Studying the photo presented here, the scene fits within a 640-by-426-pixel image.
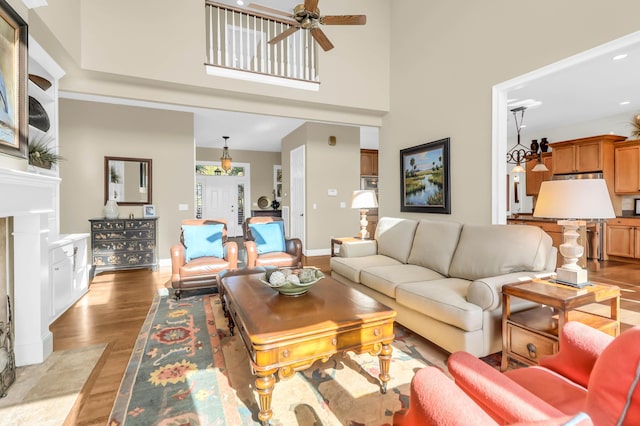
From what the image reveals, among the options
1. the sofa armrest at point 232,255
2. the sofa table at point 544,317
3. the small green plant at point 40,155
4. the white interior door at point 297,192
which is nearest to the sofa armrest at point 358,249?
the sofa armrest at point 232,255

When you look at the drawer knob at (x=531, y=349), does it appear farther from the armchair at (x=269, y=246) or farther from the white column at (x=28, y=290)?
the white column at (x=28, y=290)

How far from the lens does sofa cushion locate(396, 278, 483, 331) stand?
2.04 meters

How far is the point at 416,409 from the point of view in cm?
90

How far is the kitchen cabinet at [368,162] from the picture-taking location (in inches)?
329

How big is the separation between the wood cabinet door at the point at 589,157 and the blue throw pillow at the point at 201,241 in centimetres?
705

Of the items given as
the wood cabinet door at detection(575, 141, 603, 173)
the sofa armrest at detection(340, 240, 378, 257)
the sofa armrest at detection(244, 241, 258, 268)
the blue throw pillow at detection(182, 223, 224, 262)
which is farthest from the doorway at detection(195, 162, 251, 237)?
the wood cabinet door at detection(575, 141, 603, 173)

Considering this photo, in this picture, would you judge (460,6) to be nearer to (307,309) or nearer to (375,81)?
(375,81)

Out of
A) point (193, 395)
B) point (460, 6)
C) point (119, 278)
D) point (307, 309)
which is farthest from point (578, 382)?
point (119, 278)

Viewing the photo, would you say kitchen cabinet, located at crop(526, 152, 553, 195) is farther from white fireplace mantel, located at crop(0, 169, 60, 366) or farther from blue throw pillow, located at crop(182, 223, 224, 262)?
white fireplace mantel, located at crop(0, 169, 60, 366)

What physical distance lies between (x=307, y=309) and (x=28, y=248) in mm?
2094

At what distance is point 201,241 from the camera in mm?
3943

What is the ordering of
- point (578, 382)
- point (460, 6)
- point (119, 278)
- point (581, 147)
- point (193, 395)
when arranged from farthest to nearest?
1. point (581, 147)
2. point (119, 278)
3. point (460, 6)
4. point (193, 395)
5. point (578, 382)

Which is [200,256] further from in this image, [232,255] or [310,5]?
[310,5]

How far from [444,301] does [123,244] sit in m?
4.90
